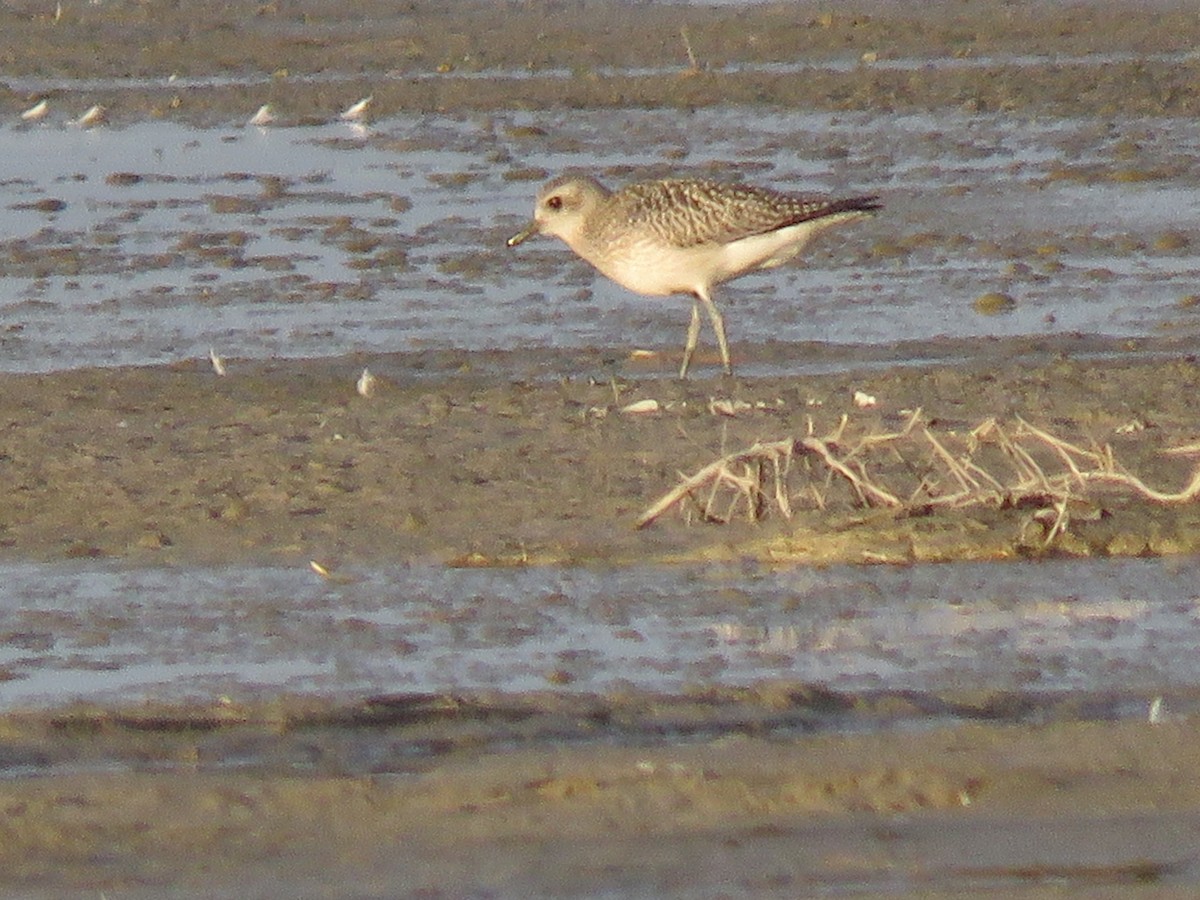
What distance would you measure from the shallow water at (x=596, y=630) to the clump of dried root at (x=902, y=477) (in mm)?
303

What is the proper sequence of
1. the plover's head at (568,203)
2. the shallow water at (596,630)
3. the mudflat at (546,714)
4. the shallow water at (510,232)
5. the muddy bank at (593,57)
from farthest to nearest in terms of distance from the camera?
the muddy bank at (593,57) < the shallow water at (510,232) < the plover's head at (568,203) < the shallow water at (596,630) < the mudflat at (546,714)

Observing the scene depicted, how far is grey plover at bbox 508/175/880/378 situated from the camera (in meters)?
9.80

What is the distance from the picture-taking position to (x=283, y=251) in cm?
1204

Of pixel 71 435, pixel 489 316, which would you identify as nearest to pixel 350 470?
pixel 71 435

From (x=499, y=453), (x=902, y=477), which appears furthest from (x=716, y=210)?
(x=902, y=477)

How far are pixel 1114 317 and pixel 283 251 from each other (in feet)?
12.1

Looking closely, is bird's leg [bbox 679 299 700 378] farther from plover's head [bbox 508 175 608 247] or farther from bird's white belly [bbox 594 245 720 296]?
plover's head [bbox 508 175 608 247]

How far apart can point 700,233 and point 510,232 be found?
263 centimetres

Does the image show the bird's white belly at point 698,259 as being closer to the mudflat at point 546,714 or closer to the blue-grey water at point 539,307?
the mudflat at point 546,714

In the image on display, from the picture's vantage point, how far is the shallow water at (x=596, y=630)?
5.98 metres

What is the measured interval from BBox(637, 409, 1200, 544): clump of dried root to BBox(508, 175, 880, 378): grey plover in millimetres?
1969

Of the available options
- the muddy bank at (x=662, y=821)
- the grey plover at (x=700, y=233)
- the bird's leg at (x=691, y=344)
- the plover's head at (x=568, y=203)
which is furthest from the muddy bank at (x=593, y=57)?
the muddy bank at (x=662, y=821)

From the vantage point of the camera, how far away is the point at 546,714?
571 centimetres

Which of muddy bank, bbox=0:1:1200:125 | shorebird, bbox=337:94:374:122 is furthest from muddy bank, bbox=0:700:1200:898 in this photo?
muddy bank, bbox=0:1:1200:125
